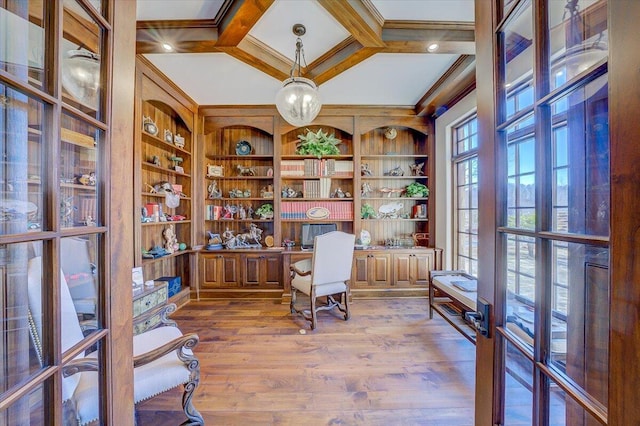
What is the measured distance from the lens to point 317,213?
4078 mm

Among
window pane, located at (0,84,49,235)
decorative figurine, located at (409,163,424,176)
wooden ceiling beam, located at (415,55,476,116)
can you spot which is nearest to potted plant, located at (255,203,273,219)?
decorative figurine, located at (409,163,424,176)

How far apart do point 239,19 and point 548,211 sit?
8.07 feet

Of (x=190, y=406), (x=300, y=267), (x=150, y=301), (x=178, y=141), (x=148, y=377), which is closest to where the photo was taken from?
(x=148, y=377)

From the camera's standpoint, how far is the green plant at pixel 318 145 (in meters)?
3.95

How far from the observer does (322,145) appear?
3.96m

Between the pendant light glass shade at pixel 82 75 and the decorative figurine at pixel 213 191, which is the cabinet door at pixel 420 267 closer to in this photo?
the decorative figurine at pixel 213 191

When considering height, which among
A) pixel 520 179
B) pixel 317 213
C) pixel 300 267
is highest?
pixel 520 179

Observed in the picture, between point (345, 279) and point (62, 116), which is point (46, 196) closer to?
point (62, 116)

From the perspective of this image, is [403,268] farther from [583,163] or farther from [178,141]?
[178,141]

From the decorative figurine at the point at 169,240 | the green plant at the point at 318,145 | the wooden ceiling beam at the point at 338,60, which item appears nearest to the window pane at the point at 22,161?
the wooden ceiling beam at the point at 338,60

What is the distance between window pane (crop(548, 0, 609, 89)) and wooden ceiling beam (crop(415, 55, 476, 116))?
2384 millimetres

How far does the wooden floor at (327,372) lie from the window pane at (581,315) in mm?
1437

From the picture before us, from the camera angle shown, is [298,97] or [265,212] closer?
[298,97]

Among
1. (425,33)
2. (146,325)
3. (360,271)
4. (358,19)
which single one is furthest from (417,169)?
(146,325)
